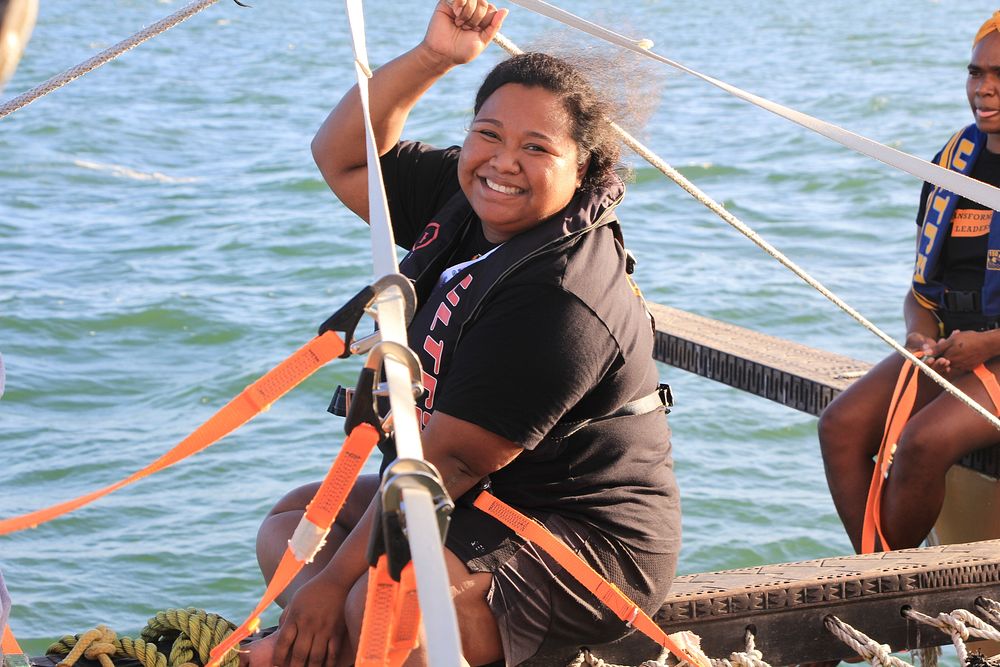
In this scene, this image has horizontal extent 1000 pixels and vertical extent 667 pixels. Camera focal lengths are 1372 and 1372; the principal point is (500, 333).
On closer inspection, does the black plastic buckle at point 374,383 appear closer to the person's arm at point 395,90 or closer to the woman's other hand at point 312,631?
the woman's other hand at point 312,631

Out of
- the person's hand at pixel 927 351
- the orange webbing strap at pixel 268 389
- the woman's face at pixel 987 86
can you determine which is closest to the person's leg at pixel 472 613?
the orange webbing strap at pixel 268 389

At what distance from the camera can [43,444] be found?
6.68 metres

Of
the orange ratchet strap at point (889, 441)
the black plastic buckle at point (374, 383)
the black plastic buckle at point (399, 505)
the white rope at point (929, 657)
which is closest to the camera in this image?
the black plastic buckle at point (399, 505)

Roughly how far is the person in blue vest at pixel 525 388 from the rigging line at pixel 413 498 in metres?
0.55

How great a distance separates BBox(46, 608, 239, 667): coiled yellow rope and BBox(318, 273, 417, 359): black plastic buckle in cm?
82

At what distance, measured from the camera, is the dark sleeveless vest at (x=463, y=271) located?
242cm

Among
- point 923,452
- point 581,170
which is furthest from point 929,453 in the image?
point 581,170

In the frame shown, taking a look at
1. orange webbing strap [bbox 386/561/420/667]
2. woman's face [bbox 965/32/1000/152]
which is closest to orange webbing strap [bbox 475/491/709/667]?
orange webbing strap [bbox 386/561/420/667]

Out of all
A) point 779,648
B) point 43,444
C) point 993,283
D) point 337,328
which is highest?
point 43,444

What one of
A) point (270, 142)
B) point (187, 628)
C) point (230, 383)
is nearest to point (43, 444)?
point (230, 383)

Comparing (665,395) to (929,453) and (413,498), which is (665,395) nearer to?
(929,453)

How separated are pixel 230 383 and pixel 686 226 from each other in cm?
411

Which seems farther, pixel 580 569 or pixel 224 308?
pixel 224 308

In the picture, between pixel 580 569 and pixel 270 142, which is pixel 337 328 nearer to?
pixel 580 569
